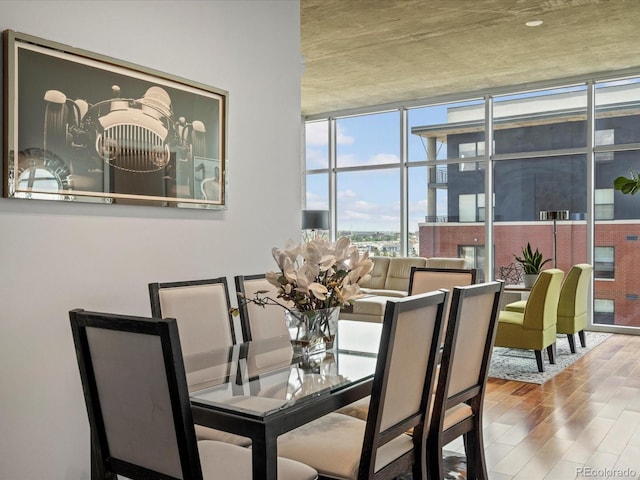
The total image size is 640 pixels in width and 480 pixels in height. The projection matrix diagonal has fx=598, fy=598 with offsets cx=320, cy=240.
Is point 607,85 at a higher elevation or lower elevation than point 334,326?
higher

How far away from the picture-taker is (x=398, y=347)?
1.89m

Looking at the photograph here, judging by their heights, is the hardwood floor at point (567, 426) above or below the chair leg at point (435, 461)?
below

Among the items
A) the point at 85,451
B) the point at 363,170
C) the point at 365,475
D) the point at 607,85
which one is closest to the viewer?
the point at 365,475

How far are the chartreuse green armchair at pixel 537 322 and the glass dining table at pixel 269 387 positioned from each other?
114 inches

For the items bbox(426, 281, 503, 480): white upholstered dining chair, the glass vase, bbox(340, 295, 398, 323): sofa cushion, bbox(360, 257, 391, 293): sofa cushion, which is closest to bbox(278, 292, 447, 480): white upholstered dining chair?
bbox(426, 281, 503, 480): white upholstered dining chair

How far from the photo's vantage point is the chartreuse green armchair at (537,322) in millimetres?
5141

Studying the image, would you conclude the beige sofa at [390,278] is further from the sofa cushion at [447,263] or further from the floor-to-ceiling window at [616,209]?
the floor-to-ceiling window at [616,209]

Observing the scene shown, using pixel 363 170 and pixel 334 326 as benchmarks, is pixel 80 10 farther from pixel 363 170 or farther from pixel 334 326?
pixel 363 170

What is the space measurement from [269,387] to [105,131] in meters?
1.47

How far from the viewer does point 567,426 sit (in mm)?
3727

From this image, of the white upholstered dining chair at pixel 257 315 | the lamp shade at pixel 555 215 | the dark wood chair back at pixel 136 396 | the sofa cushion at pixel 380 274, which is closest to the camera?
the dark wood chair back at pixel 136 396

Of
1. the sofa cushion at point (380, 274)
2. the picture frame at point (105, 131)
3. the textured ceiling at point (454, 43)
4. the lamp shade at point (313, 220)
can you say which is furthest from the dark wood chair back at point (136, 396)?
the lamp shade at point (313, 220)

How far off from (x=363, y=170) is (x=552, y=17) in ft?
14.5

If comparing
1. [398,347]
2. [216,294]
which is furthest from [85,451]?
[398,347]
